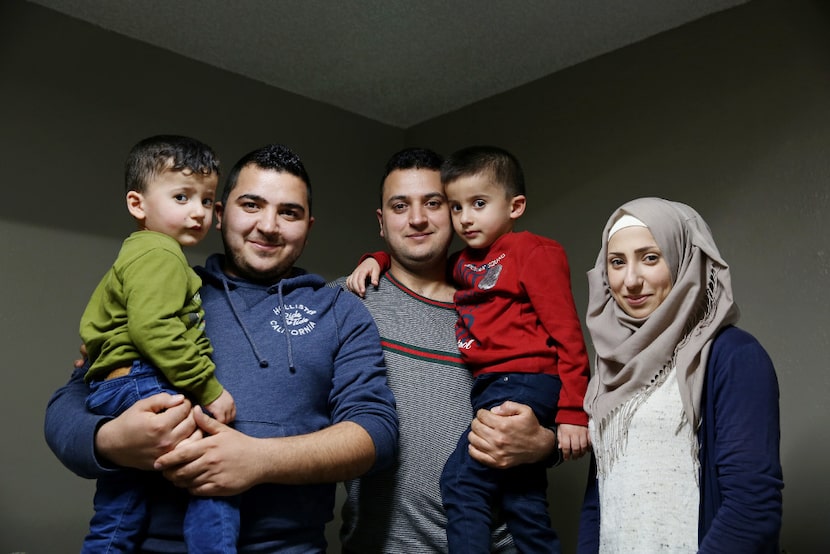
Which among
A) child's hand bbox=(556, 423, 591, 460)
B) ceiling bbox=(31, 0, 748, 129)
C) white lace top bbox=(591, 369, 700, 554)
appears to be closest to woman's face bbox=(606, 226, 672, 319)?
white lace top bbox=(591, 369, 700, 554)

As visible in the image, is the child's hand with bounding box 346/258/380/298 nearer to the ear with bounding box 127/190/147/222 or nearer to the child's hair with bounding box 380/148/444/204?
the child's hair with bounding box 380/148/444/204

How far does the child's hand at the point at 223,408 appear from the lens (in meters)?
1.55

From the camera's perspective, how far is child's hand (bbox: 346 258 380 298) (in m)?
2.17

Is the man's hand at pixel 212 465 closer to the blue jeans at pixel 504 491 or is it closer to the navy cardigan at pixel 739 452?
the blue jeans at pixel 504 491

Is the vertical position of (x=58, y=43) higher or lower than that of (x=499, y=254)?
higher

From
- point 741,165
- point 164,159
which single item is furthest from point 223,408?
point 741,165

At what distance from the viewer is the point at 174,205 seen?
1.67 m

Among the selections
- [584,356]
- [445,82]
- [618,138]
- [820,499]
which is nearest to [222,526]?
[584,356]

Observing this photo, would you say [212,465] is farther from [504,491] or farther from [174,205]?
[504,491]

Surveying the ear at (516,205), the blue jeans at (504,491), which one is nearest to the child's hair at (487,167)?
the ear at (516,205)

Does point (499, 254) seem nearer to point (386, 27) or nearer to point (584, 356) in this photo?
point (584, 356)

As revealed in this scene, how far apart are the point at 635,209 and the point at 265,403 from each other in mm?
981

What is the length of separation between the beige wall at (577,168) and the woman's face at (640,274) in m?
1.31

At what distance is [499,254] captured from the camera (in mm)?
2084
